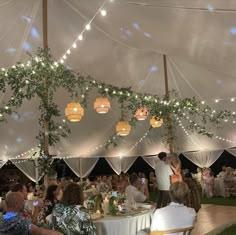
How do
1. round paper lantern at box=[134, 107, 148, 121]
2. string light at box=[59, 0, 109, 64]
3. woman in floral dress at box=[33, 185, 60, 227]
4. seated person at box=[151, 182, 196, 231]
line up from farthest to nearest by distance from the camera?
1. round paper lantern at box=[134, 107, 148, 121]
2. string light at box=[59, 0, 109, 64]
3. woman in floral dress at box=[33, 185, 60, 227]
4. seated person at box=[151, 182, 196, 231]

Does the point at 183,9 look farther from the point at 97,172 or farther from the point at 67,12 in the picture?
the point at 97,172

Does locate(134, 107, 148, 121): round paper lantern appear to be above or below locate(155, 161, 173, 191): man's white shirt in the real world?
above

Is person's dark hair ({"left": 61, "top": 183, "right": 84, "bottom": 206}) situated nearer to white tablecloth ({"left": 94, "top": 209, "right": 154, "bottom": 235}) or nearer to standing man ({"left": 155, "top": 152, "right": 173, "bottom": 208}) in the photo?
white tablecloth ({"left": 94, "top": 209, "right": 154, "bottom": 235})

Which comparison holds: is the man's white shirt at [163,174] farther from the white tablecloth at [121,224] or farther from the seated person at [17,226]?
the seated person at [17,226]

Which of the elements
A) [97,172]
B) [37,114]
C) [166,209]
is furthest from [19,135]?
[97,172]

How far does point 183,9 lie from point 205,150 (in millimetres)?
10950

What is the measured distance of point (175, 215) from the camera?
3.46m

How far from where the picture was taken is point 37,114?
374 inches

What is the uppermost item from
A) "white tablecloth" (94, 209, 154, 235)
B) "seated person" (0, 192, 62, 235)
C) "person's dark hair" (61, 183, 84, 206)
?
"person's dark hair" (61, 183, 84, 206)

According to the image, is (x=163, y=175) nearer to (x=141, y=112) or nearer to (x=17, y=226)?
(x=141, y=112)

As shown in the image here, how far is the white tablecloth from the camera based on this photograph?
13.3 ft

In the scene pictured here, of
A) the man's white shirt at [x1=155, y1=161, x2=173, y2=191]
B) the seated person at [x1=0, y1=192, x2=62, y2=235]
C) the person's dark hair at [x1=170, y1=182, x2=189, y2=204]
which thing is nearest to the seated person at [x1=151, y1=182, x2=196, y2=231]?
the person's dark hair at [x1=170, y1=182, x2=189, y2=204]

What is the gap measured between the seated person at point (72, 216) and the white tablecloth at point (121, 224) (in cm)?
40

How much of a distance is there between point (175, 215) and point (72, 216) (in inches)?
39.6
